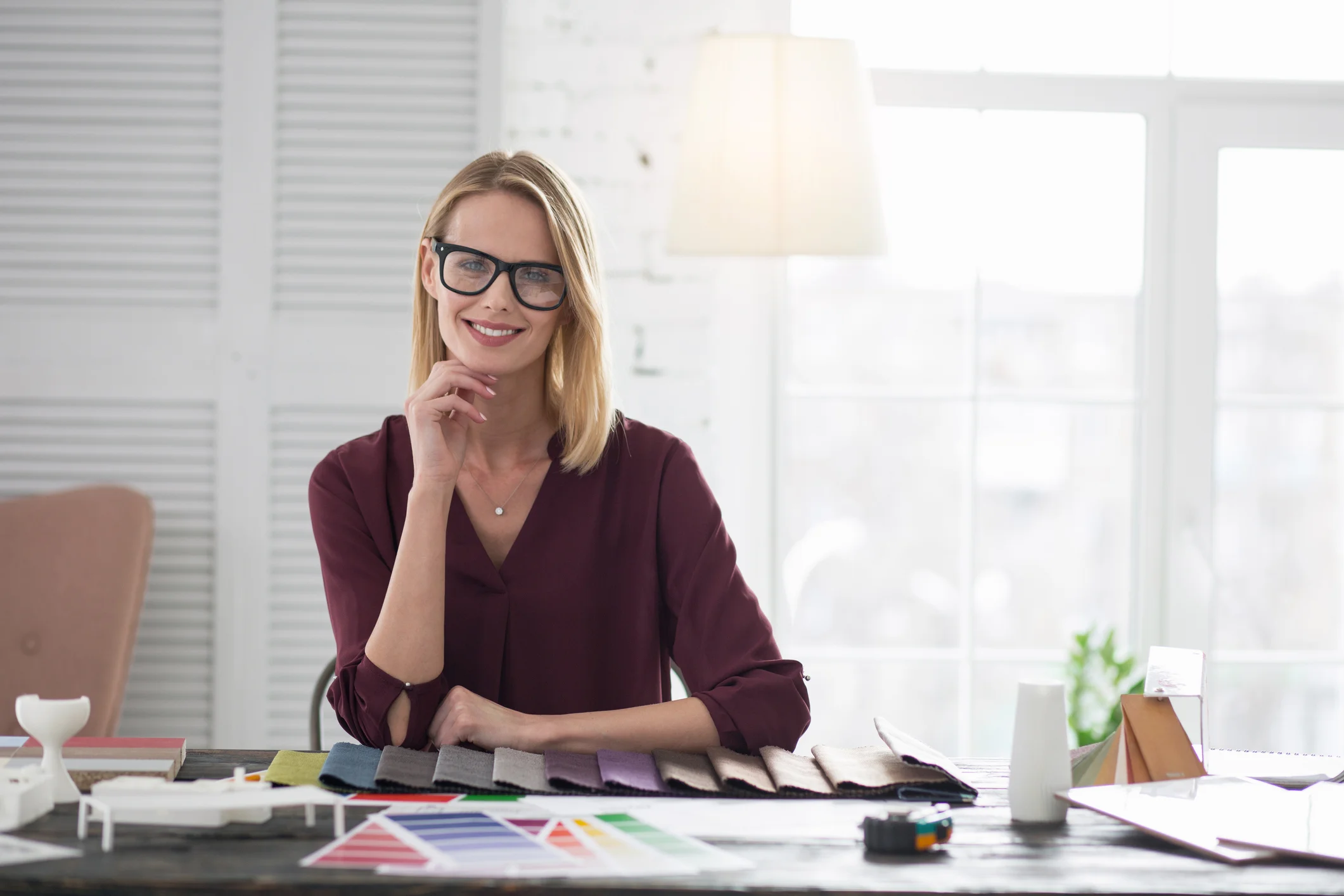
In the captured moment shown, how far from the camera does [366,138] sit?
250cm

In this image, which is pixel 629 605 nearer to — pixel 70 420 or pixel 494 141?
pixel 494 141

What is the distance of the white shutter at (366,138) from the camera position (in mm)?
2494

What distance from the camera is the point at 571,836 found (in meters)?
1.06

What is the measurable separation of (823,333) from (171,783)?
205cm

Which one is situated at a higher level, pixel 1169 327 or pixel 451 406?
pixel 1169 327

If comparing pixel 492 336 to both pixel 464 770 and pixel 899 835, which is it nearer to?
pixel 464 770

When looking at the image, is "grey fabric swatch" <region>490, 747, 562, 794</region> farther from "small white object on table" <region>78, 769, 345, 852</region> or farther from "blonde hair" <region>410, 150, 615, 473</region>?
"blonde hair" <region>410, 150, 615, 473</region>

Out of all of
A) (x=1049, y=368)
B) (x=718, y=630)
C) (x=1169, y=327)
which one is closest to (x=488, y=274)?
(x=718, y=630)

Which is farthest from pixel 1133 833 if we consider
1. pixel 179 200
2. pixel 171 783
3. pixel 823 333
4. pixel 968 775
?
pixel 179 200

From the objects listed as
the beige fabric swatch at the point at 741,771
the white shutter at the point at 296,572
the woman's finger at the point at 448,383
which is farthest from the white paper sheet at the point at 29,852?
the white shutter at the point at 296,572

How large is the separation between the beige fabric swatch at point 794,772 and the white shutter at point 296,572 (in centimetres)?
136

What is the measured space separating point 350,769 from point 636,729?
337 millimetres

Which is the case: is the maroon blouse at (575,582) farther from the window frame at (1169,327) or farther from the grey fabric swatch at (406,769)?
the window frame at (1169,327)

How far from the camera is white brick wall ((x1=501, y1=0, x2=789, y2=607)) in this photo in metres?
2.68
